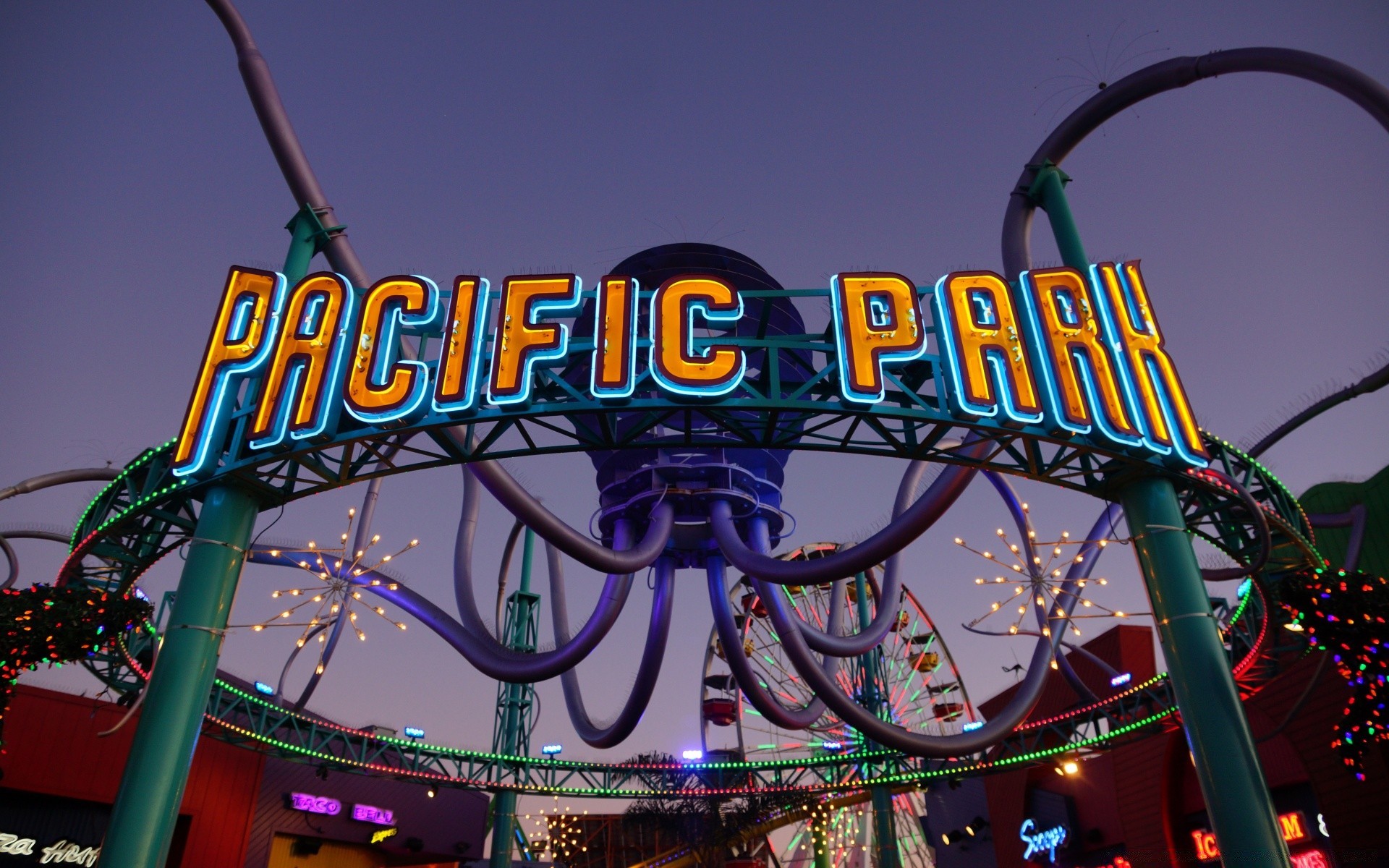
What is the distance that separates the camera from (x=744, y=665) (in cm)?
2273

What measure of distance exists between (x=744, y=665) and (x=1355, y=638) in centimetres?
1283

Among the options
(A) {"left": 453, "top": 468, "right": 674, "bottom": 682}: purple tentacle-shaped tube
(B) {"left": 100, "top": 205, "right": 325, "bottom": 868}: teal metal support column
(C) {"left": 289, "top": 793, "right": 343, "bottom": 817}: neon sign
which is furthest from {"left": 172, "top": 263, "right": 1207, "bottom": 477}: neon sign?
(C) {"left": 289, "top": 793, "right": 343, "bottom": 817}: neon sign

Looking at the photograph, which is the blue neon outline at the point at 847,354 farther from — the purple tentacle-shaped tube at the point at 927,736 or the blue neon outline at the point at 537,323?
the purple tentacle-shaped tube at the point at 927,736

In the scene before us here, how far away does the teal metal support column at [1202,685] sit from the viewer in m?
11.1

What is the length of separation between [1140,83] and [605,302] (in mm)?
9506

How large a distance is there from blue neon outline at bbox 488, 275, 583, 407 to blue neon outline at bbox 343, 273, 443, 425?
36.8 inches

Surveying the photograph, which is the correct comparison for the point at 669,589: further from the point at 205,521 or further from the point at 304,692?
the point at 205,521

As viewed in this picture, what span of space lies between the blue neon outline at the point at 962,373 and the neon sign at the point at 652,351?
0.08ft

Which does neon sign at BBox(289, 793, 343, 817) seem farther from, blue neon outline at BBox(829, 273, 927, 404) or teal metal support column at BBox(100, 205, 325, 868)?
blue neon outline at BBox(829, 273, 927, 404)

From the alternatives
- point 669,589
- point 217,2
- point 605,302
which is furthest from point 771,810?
point 217,2

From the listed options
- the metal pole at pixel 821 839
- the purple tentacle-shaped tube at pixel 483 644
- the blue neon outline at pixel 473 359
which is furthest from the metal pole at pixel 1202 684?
the metal pole at pixel 821 839

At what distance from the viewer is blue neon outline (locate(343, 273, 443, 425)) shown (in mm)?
12459

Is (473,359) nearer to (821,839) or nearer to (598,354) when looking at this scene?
(598,354)

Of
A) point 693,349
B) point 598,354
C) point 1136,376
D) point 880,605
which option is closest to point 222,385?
point 598,354
